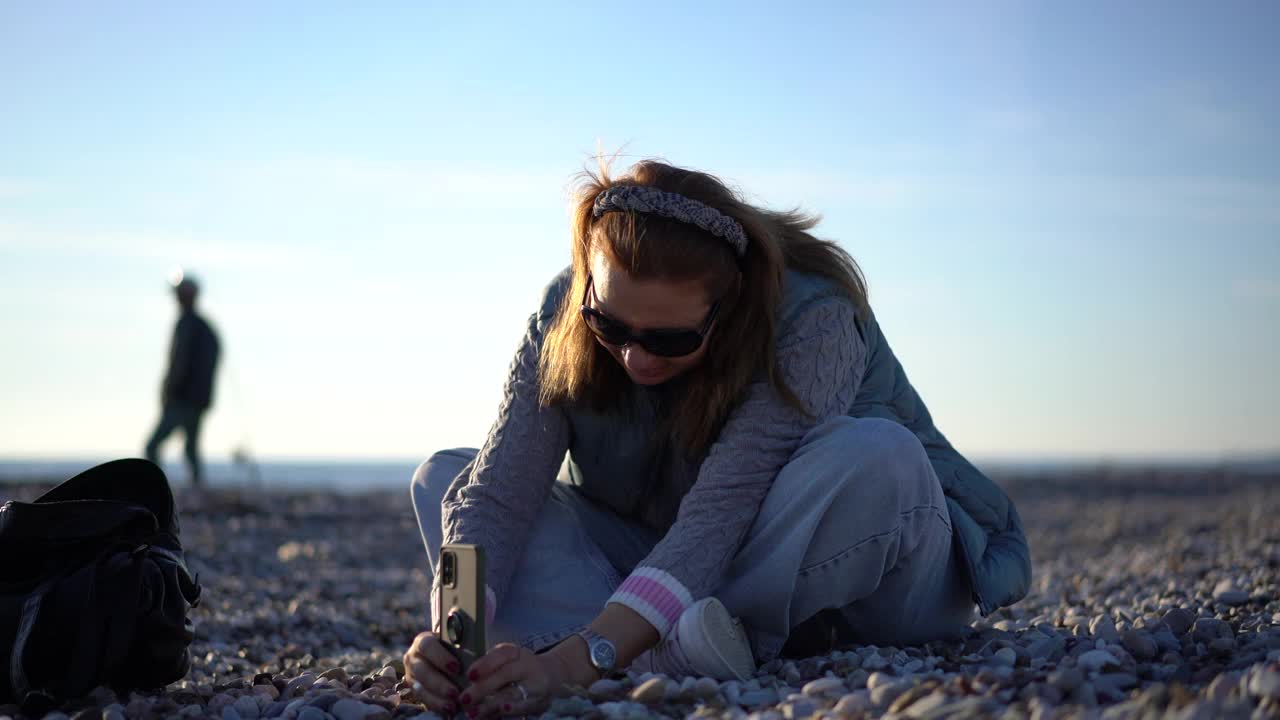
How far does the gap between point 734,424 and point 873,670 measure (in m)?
0.64

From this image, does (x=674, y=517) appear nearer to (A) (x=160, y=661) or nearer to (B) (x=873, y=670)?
(B) (x=873, y=670)

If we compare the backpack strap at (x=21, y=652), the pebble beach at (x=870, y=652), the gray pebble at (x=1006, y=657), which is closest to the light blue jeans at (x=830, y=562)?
the pebble beach at (x=870, y=652)

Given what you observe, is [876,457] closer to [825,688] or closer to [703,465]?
[703,465]

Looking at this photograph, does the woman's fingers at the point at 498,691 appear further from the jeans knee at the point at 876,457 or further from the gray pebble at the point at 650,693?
the jeans knee at the point at 876,457

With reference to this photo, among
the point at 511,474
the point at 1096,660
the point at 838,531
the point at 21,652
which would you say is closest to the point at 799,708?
the point at 838,531

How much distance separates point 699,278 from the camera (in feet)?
8.39

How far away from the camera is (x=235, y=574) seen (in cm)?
654

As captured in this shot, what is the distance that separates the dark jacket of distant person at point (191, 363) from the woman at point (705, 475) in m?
8.42

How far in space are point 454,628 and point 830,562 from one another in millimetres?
902

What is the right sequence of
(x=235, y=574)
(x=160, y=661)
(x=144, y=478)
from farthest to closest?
(x=235, y=574), (x=144, y=478), (x=160, y=661)

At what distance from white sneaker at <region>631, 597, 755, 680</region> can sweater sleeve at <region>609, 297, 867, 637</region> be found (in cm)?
6

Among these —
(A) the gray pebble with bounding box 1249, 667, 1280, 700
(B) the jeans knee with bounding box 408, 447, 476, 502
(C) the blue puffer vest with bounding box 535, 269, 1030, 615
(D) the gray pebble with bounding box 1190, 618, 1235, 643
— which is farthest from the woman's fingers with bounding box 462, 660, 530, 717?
(D) the gray pebble with bounding box 1190, 618, 1235, 643

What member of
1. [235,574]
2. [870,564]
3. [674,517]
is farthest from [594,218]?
[235,574]

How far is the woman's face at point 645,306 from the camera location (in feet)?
8.29
